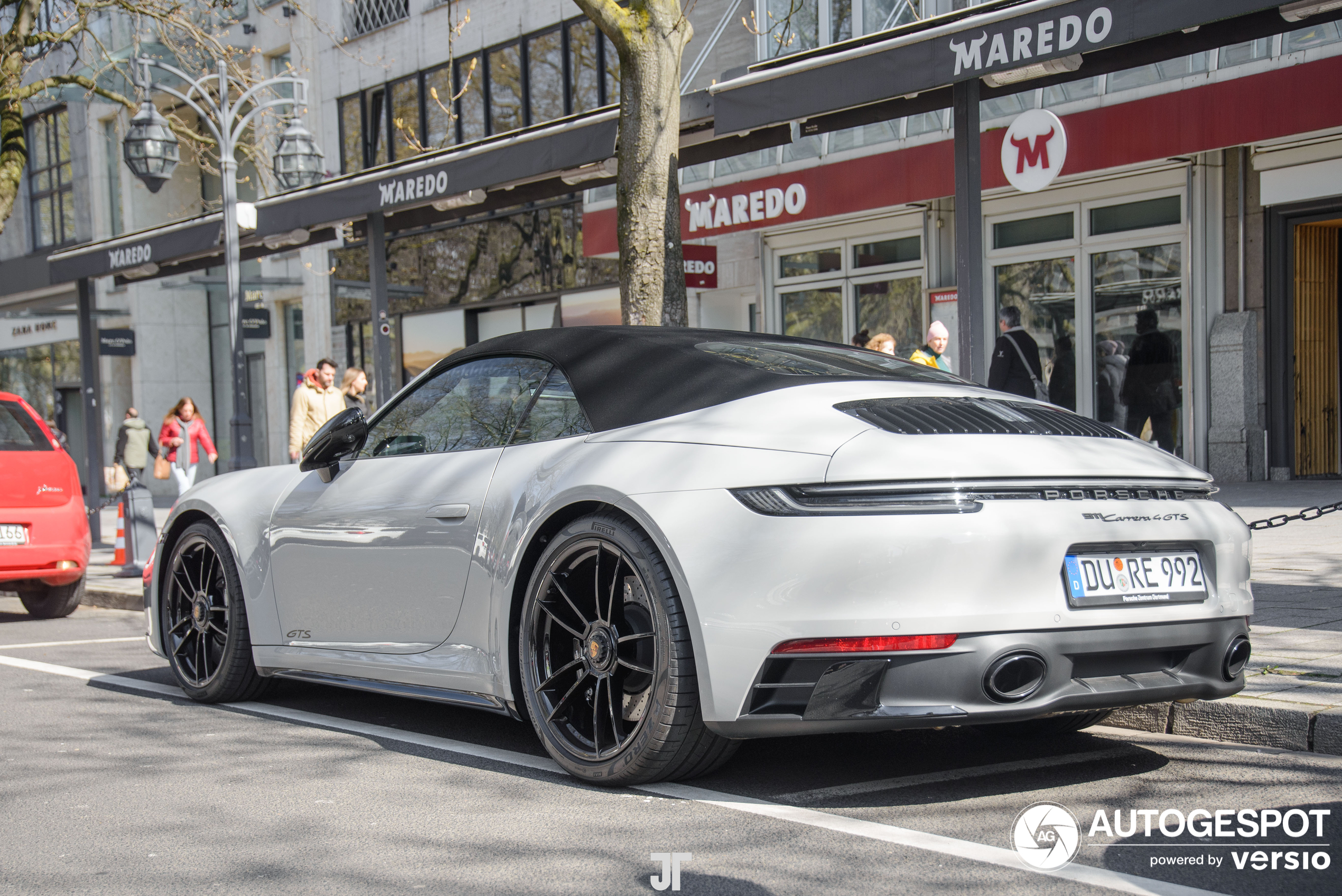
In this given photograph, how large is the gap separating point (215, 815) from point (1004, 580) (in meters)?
2.28

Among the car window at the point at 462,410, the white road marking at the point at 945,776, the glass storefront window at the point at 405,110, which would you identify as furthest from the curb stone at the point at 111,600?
the glass storefront window at the point at 405,110

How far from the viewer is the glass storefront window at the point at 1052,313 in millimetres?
15586

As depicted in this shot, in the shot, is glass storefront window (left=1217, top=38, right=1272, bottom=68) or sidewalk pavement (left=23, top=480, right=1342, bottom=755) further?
glass storefront window (left=1217, top=38, right=1272, bottom=68)

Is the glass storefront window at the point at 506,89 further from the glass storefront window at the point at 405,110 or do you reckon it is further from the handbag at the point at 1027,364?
the handbag at the point at 1027,364

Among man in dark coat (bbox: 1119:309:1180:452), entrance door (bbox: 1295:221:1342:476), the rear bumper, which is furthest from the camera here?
man in dark coat (bbox: 1119:309:1180:452)

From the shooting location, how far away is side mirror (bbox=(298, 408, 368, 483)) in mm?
5293

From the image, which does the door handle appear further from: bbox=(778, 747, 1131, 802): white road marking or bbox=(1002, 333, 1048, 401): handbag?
bbox=(1002, 333, 1048, 401): handbag

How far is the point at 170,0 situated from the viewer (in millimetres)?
18406

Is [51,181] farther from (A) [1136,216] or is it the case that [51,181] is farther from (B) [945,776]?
(B) [945,776]

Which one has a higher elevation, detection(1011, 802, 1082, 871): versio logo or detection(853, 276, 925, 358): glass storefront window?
detection(853, 276, 925, 358): glass storefront window

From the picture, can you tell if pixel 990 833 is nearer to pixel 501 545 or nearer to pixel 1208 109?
pixel 501 545

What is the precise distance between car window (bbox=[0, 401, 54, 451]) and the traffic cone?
1685 mm

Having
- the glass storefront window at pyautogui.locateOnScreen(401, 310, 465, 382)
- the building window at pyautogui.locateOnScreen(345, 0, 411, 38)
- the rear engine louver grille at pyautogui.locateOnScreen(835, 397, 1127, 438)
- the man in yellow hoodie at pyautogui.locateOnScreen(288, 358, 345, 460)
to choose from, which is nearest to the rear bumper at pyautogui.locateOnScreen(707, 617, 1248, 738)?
the rear engine louver grille at pyautogui.locateOnScreen(835, 397, 1127, 438)

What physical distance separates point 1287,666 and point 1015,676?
205 cm
